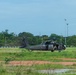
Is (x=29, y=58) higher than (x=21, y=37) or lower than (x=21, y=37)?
lower

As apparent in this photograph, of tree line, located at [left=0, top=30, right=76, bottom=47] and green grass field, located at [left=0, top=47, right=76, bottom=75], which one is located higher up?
tree line, located at [left=0, top=30, right=76, bottom=47]

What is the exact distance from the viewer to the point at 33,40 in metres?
131

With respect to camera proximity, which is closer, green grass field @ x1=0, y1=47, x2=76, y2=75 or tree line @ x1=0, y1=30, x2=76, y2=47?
green grass field @ x1=0, y1=47, x2=76, y2=75

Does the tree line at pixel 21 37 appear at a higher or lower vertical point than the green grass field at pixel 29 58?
higher

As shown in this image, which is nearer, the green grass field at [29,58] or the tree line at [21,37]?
the green grass field at [29,58]

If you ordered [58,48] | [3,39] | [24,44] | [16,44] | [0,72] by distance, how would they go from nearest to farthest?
1. [0,72]
2. [58,48]
3. [24,44]
4. [16,44]
5. [3,39]

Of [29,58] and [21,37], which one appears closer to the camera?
[29,58]

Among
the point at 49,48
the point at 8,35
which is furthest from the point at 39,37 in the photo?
the point at 49,48

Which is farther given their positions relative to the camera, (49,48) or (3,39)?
(3,39)

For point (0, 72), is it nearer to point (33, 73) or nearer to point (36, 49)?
point (33, 73)

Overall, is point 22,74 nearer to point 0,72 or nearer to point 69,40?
point 0,72

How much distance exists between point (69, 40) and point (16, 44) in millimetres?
35182

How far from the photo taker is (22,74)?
613 inches

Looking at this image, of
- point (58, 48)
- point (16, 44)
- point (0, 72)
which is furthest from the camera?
point (16, 44)
